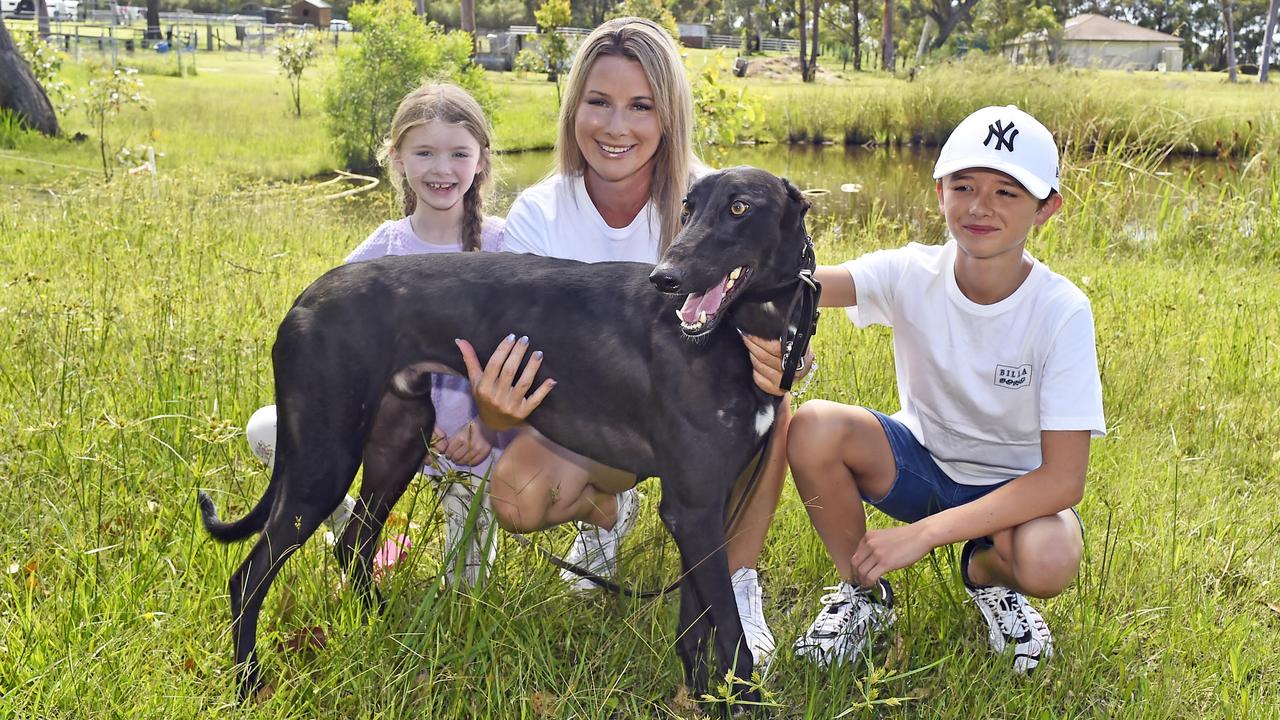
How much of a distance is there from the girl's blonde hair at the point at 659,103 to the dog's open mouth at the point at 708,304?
2.56 feet

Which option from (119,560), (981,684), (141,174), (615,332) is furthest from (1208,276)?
(141,174)

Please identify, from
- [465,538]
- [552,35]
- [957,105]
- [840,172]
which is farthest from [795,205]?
[552,35]

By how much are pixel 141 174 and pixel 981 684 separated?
7.99 meters

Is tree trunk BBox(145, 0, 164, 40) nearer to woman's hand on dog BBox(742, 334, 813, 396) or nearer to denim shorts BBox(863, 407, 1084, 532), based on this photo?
denim shorts BBox(863, 407, 1084, 532)

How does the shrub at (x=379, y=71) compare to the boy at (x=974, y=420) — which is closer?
the boy at (x=974, y=420)

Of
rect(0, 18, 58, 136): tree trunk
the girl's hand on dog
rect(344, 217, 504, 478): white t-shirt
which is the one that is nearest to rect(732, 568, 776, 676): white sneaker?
the girl's hand on dog

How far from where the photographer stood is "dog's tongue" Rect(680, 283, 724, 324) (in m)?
2.14

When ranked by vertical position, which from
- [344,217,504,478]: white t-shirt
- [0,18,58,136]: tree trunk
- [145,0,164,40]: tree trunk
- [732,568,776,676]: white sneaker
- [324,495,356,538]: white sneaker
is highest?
[145,0,164,40]: tree trunk

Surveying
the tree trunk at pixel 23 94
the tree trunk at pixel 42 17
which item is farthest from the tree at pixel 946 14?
the tree trunk at pixel 23 94

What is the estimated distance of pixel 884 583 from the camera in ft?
9.09

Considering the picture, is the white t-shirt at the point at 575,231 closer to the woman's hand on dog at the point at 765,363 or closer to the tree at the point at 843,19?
the woman's hand on dog at the point at 765,363

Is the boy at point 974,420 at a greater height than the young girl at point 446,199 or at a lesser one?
lesser

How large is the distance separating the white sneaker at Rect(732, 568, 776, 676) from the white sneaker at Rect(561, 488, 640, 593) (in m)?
0.38

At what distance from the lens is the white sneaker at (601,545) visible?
2.84 metres
